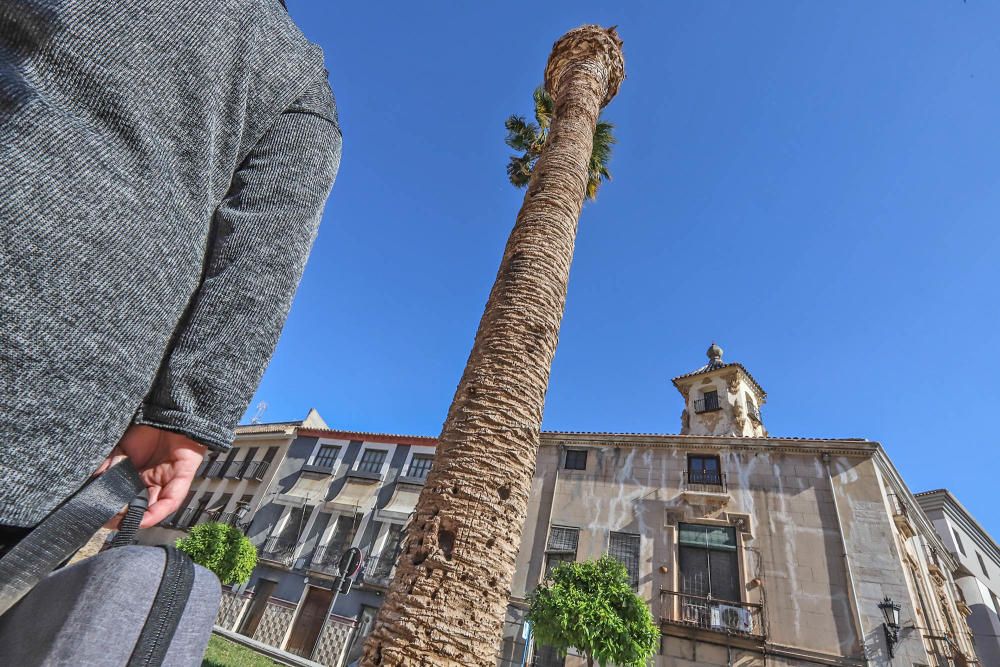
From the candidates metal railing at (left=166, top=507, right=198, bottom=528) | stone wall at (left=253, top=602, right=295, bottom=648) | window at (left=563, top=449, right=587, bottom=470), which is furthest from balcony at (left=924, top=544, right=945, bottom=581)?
metal railing at (left=166, top=507, right=198, bottom=528)

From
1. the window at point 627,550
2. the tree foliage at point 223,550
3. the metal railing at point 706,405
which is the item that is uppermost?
the metal railing at point 706,405

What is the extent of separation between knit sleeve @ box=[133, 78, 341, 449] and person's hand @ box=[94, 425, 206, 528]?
0.18 feet

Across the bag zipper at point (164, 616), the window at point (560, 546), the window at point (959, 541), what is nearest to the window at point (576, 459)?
the window at point (560, 546)

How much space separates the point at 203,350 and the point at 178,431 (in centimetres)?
19

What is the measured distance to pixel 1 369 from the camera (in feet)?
2.57

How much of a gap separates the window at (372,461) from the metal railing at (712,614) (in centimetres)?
1323

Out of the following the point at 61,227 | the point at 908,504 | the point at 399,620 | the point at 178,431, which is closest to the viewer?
the point at 61,227

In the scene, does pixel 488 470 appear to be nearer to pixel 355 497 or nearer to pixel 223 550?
pixel 223 550

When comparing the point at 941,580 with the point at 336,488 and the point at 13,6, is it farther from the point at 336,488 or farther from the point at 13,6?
the point at 13,6

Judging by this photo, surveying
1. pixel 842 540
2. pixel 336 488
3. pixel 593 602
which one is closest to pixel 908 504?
pixel 842 540

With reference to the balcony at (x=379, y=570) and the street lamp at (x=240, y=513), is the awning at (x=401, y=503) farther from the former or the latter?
the street lamp at (x=240, y=513)

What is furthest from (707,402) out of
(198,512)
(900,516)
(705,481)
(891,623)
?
(198,512)

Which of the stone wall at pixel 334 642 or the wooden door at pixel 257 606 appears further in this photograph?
the wooden door at pixel 257 606

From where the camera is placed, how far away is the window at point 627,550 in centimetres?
1625
